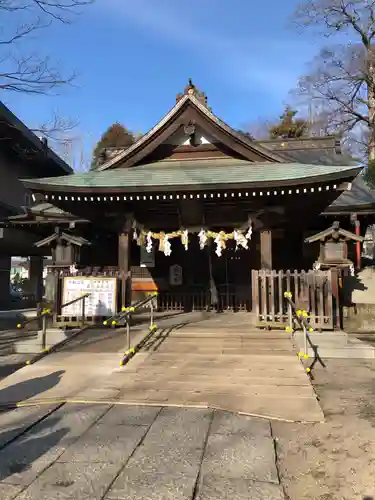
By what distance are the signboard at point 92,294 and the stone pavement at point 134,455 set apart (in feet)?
15.9

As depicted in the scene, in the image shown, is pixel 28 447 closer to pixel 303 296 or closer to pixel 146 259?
pixel 303 296

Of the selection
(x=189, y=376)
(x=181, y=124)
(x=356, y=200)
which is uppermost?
(x=181, y=124)

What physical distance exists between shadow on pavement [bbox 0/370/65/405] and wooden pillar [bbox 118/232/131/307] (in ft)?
12.0

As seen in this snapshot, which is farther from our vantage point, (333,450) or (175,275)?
(175,275)

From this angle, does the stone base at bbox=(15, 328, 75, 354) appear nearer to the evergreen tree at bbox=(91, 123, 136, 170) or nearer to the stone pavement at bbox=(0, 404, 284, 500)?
the stone pavement at bbox=(0, 404, 284, 500)

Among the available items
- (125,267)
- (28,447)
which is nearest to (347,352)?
(125,267)

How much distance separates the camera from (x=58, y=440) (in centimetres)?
453

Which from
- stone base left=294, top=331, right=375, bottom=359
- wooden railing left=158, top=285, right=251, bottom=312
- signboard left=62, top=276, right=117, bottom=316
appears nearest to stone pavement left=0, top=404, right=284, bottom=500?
stone base left=294, top=331, right=375, bottom=359

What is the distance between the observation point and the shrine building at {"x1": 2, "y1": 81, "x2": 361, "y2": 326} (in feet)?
33.3

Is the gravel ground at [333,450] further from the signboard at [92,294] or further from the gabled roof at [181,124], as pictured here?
the gabled roof at [181,124]

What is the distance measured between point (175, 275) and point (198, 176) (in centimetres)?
498

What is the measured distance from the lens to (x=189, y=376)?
680 cm

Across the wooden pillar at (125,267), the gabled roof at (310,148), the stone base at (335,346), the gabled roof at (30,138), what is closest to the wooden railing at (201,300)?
the wooden pillar at (125,267)

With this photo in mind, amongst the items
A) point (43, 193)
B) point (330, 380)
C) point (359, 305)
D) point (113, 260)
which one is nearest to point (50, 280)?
point (43, 193)
